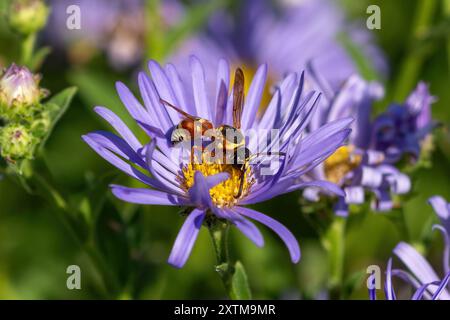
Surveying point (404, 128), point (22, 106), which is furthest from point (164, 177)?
point (404, 128)

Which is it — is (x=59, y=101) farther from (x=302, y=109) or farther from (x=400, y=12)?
(x=400, y=12)

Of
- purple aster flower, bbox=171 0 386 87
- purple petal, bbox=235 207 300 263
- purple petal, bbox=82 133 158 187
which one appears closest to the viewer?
purple petal, bbox=235 207 300 263

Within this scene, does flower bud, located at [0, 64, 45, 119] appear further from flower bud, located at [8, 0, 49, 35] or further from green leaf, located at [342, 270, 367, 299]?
green leaf, located at [342, 270, 367, 299]

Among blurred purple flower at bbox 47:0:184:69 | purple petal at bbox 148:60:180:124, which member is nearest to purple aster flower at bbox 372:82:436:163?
purple petal at bbox 148:60:180:124

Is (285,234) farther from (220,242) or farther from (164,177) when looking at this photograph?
(164,177)

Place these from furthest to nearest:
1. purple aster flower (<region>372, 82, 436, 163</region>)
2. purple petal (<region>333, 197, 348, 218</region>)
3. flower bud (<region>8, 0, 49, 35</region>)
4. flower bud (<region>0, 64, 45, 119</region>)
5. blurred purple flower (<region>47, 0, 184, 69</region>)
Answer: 1. blurred purple flower (<region>47, 0, 184, 69</region>)
2. flower bud (<region>8, 0, 49, 35</region>)
3. purple aster flower (<region>372, 82, 436, 163</region>)
4. purple petal (<region>333, 197, 348, 218</region>)
5. flower bud (<region>0, 64, 45, 119</region>)

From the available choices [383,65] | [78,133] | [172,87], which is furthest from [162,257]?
[383,65]

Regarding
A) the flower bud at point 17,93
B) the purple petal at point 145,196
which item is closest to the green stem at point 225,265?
the purple petal at point 145,196

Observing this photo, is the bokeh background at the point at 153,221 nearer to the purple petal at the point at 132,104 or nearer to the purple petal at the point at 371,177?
the purple petal at the point at 371,177
